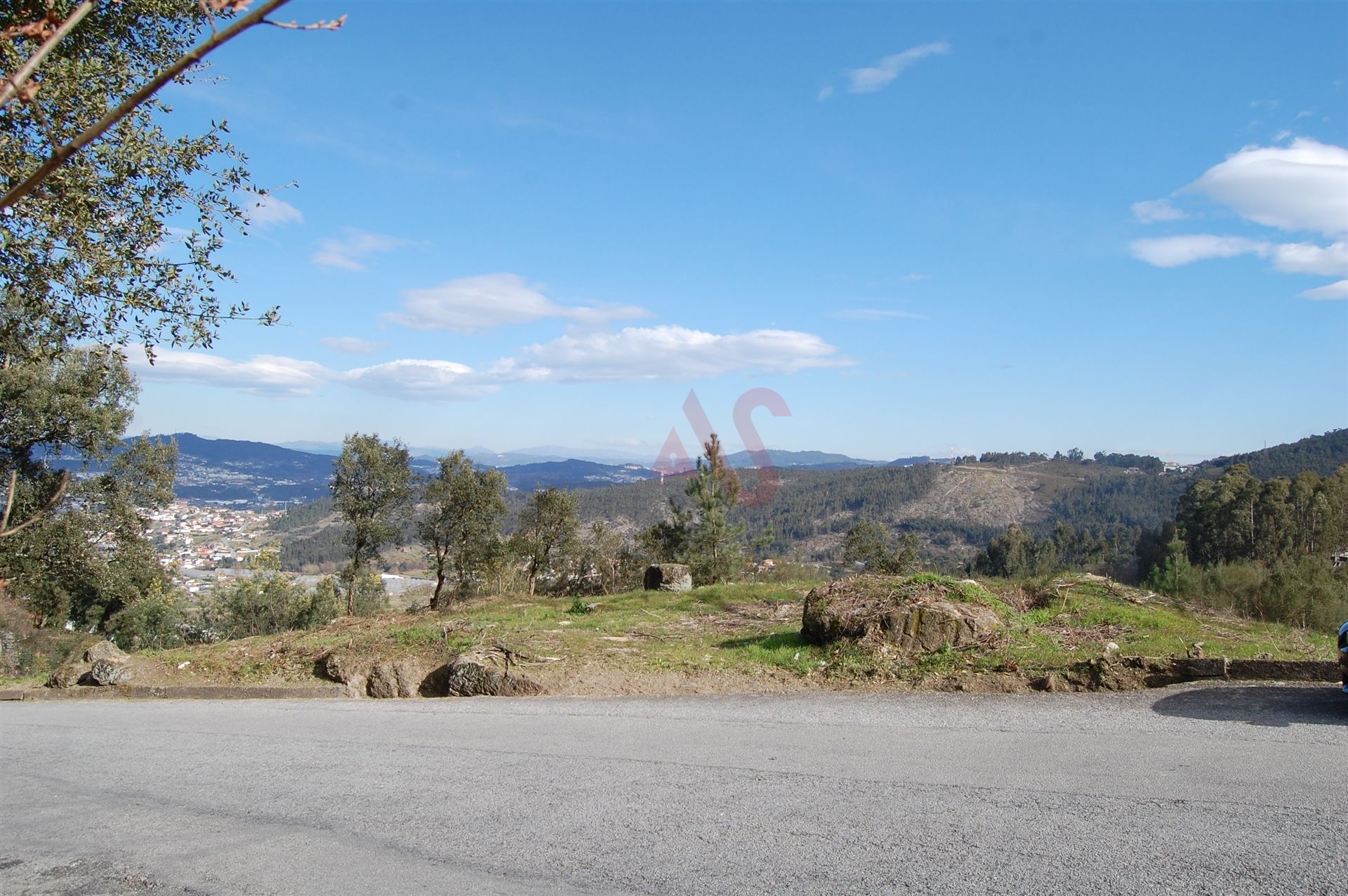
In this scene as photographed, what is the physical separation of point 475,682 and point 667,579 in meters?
14.4

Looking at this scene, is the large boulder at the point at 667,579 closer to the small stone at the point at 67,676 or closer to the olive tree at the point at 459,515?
the olive tree at the point at 459,515

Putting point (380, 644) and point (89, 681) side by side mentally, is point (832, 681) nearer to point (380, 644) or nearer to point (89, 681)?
point (380, 644)

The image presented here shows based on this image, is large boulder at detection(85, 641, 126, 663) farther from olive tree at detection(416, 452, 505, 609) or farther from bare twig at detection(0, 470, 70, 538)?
olive tree at detection(416, 452, 505, 609)

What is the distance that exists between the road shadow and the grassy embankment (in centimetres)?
91

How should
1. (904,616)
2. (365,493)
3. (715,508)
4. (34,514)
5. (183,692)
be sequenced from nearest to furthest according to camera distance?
(904,616) → (183,692) → (34,514) → (365,493) → (715,508)

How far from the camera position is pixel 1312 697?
307 inches

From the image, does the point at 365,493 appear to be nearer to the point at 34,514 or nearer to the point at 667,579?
the point at 34,514

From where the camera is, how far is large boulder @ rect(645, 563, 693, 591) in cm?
2511

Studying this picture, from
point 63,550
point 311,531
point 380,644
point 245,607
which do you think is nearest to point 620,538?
point 245,607

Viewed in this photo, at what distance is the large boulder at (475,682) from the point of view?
1096 cm

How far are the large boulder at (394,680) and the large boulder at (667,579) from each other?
43.0 feet

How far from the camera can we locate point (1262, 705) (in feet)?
25.0

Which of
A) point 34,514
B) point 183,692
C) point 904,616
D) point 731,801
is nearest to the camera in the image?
point 731,801

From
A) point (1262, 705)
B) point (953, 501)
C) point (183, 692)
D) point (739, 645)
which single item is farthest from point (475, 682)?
point (953, 501)
